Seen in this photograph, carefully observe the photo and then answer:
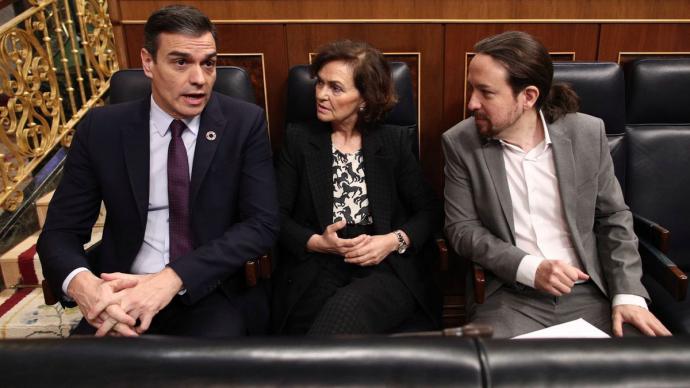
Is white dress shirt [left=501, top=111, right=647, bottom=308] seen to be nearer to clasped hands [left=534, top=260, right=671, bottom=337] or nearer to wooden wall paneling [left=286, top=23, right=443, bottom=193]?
clasped hands [left=534, top=260, right=671, bottom=337]

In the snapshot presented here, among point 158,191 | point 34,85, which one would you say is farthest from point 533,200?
point 34,85

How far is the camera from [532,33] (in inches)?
88.0

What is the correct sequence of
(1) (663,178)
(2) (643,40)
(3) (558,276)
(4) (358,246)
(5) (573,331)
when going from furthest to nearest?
(2) (643,40) < (1) (663,178) < (4) (358,246) < (3) (558,276) < (5) (573,331)

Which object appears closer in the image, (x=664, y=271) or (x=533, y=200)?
(x=664, y=271)

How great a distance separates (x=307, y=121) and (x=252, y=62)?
17.7 inches

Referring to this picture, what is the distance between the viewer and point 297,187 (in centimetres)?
198

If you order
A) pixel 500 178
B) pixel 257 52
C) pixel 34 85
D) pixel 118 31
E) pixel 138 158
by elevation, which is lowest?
pixel 500 178

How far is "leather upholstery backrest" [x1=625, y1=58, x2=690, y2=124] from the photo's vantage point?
1924mm

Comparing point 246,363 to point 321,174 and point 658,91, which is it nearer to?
point 321,174

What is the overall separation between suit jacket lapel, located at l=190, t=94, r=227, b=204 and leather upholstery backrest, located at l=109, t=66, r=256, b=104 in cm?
25

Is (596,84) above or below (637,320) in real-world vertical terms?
above

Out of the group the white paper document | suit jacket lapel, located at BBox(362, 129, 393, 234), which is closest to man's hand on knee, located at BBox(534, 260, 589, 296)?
the white paper document

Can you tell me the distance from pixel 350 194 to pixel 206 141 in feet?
1.81

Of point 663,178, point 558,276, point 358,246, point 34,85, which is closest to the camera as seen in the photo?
point 558,276
